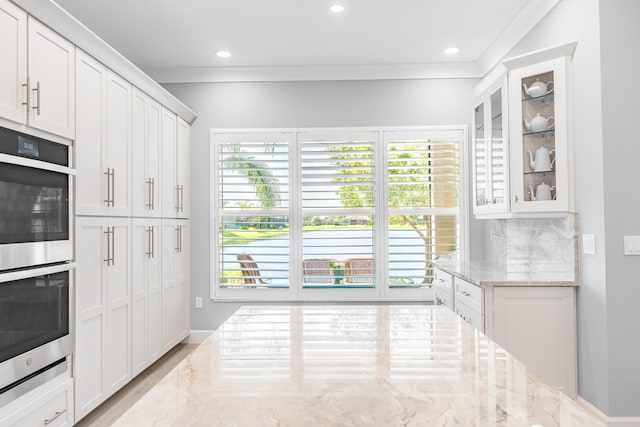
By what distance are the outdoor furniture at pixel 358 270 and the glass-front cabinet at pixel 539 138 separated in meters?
1.72

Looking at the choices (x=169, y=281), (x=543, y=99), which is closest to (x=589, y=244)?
(x=543, y=99)

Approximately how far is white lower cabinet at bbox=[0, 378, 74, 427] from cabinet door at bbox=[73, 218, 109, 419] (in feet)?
0.28

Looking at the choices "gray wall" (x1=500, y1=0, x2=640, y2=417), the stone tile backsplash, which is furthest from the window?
"gray wall" (x1=500, y1=0, x2=640, y2=417)

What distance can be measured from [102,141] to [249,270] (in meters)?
2.11

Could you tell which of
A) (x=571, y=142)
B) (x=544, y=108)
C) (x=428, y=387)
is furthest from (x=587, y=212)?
(x=428, y=387)

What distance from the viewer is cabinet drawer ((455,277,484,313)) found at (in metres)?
2.94

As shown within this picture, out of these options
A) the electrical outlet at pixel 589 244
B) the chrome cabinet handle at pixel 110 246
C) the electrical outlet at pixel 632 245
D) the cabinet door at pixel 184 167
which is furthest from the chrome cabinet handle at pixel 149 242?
the electrical outlet at pixel 632 245

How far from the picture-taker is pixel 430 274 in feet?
14.8

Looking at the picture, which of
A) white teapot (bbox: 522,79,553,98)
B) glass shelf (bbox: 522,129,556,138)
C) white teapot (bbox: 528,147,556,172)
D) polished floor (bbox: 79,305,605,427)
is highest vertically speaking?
white teapot (bbox: 522,79,553,98)

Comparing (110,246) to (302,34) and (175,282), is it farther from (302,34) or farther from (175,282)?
(302,34)

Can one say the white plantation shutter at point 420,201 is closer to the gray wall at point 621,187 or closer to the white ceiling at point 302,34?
the white ceiling at point 302,34

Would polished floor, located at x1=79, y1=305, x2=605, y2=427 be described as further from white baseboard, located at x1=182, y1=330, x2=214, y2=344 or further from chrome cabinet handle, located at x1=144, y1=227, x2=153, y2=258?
white baseboard, located at x1=182, y1=330, x2=214, y2=344

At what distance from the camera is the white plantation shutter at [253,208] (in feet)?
15.0

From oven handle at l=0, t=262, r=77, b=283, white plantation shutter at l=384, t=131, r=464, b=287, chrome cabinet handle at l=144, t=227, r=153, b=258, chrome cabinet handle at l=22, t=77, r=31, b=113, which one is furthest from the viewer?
white plantation shutter at l=384, t=131, r=464, b=287
